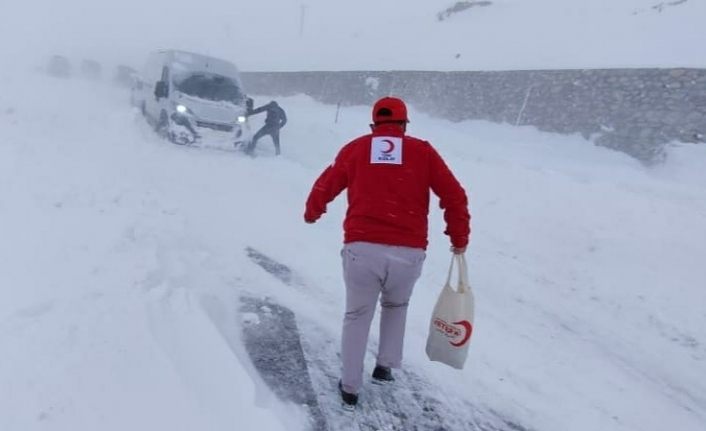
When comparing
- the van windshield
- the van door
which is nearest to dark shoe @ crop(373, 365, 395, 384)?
the van door

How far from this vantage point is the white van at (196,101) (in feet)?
38.1

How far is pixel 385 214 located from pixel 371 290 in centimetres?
49

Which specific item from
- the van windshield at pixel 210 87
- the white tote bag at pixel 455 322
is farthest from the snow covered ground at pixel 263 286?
the van windshield at pixel 210 87

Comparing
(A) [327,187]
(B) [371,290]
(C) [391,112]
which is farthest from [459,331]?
(C) [391,112]

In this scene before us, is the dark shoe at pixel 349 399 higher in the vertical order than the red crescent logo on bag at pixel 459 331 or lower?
lower

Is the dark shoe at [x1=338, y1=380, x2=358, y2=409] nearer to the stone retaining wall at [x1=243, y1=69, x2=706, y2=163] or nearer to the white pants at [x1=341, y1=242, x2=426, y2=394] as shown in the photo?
the white pants at [x1=341, y1=242, x2=426, y2=394]

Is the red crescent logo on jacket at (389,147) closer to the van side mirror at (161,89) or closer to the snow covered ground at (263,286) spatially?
the snow covered ground at (263,286)

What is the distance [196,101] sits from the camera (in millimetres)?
11844

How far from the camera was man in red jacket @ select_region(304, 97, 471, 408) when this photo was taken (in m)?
3.04

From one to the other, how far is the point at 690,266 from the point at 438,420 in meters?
4.84

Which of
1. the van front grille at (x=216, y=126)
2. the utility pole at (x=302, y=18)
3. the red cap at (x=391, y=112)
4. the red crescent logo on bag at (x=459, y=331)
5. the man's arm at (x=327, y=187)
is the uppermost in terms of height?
the utility pole at (x=302, y=18)

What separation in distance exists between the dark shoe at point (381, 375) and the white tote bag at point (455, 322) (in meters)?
0.40

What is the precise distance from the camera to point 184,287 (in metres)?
4.13

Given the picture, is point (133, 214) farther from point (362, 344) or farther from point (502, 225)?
point (502, 225)
